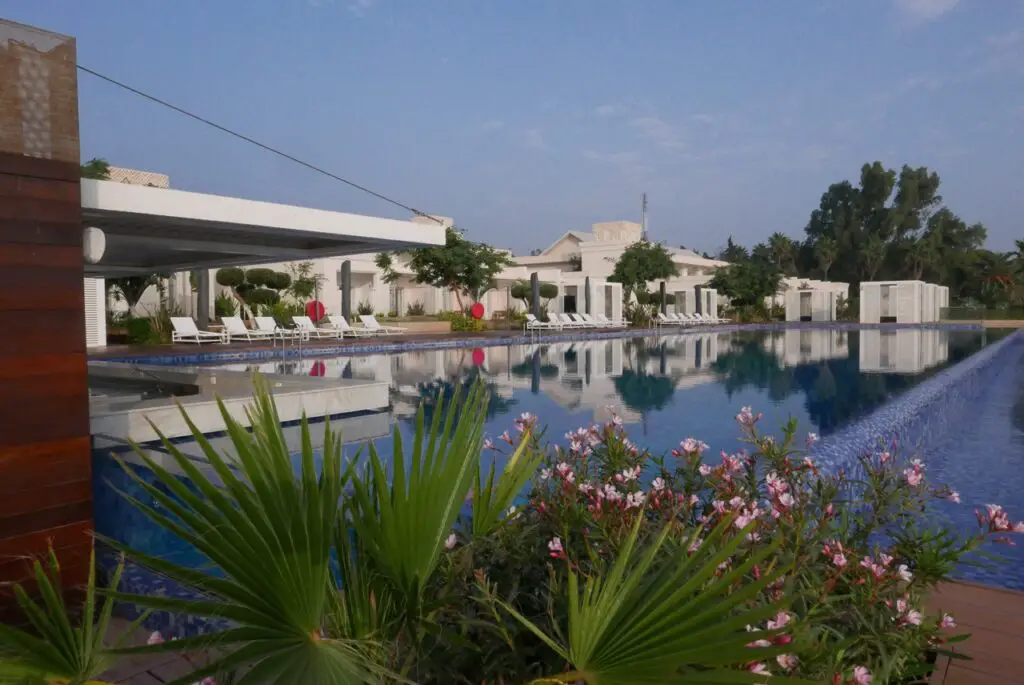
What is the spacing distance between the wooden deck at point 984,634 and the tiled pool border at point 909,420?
1.44 meters

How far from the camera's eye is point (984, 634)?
2.59 m

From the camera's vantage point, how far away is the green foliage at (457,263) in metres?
25.3

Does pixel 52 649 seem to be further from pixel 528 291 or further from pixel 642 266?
pixel 642 266

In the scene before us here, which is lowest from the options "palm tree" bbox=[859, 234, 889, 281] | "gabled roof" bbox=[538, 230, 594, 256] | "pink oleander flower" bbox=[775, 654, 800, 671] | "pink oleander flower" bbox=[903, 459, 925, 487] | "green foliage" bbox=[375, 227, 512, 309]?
"pink oleander flower" bbox=[775, 654, 800, 671]

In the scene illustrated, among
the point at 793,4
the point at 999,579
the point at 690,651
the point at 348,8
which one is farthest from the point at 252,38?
the point at 690,651

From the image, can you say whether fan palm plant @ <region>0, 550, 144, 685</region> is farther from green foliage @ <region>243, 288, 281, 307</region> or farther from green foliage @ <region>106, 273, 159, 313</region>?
green foliage @ <region>243, 288, 281, 307</region>

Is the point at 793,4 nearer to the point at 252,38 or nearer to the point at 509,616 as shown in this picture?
the point at 252,38

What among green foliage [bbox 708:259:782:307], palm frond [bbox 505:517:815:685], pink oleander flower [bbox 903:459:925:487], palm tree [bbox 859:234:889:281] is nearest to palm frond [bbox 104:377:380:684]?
palm frond [bbox 505:517:815:685]

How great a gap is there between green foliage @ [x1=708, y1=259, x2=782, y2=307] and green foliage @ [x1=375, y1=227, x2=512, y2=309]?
13.3 m

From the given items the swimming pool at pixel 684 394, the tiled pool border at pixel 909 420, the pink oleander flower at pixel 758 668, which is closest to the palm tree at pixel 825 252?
the swimming pool at pixel 684 394

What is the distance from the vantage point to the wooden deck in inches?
88.0

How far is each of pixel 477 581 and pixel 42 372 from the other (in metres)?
2.30

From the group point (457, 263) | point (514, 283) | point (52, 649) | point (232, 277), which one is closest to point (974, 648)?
point (52, 649)

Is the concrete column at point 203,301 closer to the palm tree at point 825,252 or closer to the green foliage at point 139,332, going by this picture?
the green foliage at point 139,332
